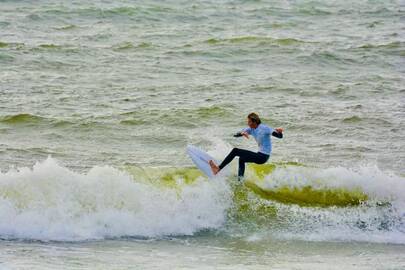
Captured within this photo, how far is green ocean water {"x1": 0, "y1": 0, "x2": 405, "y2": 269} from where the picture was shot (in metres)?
13.5

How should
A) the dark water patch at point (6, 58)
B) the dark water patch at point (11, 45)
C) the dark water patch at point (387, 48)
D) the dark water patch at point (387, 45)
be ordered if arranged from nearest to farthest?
the dark water patch at point (6, 58)
the dark water patch at point (11, 45)
the dark water patch at point (387, 48)
the dark water patch at point (387, 45)

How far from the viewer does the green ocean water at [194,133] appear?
1348cm

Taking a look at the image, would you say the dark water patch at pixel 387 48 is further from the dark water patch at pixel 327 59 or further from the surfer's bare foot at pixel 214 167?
the surfer's bare foot at pixel 214 167

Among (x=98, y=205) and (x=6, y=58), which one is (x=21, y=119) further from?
(x=98, y=205)

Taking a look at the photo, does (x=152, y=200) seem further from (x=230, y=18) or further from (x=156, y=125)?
(x=230, y=18)

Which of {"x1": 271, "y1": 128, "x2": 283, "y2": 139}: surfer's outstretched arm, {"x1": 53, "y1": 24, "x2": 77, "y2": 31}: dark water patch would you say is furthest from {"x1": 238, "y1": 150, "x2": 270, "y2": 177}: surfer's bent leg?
{"x1": 53, "y1": 24, "x2": 77, "y2": 31}: dark water patch

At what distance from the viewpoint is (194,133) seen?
2031 centimetres

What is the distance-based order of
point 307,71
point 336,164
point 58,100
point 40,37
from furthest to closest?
point 40,37
point 307,71
point 58,100
point 336,164

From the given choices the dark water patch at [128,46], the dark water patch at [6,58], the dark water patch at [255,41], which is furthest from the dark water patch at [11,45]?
the dark water patch at [255,41]

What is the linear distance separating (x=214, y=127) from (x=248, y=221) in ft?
20.4

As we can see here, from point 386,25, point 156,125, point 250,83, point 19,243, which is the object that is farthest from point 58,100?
point 386,25

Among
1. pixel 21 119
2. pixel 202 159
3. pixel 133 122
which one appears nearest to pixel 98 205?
pixel 202 159

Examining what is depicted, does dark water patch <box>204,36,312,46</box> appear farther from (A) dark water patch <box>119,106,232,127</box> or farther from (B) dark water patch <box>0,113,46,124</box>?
(B) dark water patch <box>0,113,46,124</box>

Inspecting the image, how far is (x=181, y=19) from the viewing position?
33.4 metres
